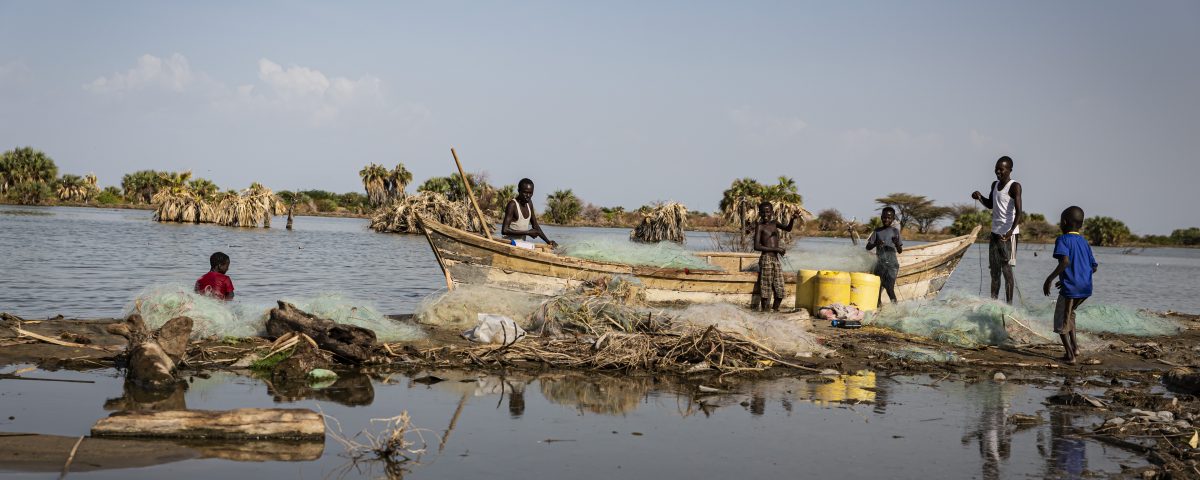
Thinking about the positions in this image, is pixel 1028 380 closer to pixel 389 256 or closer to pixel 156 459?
pixel 156 459

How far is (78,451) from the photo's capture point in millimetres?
4371

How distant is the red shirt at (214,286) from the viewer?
29.2 ft

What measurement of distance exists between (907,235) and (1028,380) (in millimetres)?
69943

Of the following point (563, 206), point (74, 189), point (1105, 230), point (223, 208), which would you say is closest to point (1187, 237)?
point (1105, 230)

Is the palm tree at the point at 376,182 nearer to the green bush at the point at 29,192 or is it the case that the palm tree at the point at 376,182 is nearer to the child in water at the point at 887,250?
the green bush at the point at 29,192

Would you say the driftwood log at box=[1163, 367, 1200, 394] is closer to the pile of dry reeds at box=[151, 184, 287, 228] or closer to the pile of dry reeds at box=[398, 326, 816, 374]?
the pile of dry reeds at box=[398, 326, 816, 374]

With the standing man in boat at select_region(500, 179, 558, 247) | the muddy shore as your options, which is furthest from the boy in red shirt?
the standing man in boat at select_region(500, 179, 558, 247)

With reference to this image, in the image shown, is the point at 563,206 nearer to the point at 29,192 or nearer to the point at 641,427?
the point at 29,192

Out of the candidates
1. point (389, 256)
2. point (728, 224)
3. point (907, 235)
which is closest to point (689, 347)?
point (389, 256)

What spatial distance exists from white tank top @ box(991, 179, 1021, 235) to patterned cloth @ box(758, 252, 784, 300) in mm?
2835

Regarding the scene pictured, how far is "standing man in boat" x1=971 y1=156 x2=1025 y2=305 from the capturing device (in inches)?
431

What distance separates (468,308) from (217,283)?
8.65 feet

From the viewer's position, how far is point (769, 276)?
1209cm

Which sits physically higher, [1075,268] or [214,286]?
[1075,268]
